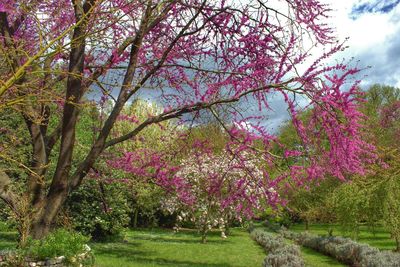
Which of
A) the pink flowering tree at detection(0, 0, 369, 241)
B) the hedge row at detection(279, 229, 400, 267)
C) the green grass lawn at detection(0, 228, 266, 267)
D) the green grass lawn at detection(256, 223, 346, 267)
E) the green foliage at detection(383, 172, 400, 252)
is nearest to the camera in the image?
the pink flowering tree at detection(0, 0, 369, 241)

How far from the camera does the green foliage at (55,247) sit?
798cm

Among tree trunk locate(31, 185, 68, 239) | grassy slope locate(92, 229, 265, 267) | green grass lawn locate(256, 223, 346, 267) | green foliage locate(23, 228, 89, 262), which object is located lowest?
green grass lawn locate(256, 223, 346, 267)

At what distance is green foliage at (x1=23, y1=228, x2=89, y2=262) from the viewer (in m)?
7.98

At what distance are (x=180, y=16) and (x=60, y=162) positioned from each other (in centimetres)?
388

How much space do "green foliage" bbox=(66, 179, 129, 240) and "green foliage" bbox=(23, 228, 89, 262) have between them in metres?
8.93

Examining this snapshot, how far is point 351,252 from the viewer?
17.2 m

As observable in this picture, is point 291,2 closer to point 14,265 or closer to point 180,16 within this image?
point 180,16

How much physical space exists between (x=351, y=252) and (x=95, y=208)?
10.3 m

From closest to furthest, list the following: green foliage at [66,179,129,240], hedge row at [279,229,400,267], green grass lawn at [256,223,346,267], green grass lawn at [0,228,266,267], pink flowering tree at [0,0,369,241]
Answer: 1. pink flowering tree at [0,0,369,241]
2. hedge row at [279,229,400,267]
3. green grass lawn at [0,228,266,267]
4. green grass lawn at [256,223,346,267]
5. green foliage at [66,179,129,240]

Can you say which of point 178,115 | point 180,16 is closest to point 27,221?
point 178,115

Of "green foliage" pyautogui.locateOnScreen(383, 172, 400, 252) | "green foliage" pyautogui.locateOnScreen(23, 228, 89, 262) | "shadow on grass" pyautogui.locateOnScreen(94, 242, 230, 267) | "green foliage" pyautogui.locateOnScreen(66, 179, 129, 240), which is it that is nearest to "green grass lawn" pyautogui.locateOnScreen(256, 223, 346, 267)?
"green foliage" pyautogui.locateOnScreen(383, 172, 400, 252)

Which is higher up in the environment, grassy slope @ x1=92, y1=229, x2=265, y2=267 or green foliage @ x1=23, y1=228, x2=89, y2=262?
green foliage @ x1=23, y1=228, x2=89, y2=262

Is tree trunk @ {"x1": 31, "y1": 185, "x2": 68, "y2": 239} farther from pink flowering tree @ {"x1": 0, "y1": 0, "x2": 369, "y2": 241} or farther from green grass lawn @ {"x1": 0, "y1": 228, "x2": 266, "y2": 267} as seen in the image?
green grass lawn @ {"x1": 0, "y1": 228, "x2": 266, "y2": 267}

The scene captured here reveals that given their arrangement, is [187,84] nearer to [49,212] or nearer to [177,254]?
[49,212]
